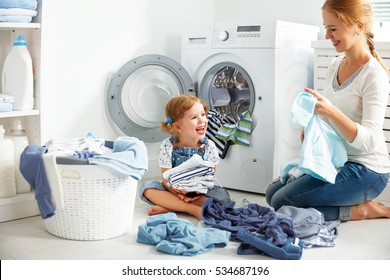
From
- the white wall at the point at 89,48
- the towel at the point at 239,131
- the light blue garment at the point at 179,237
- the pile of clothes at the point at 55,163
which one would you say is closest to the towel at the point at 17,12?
the white wall at the point at 89,48

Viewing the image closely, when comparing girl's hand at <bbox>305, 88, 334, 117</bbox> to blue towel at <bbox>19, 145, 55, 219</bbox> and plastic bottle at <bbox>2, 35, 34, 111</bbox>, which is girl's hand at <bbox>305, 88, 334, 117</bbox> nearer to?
blue towel at <bbox>19, 145, 55, 219</bbox>

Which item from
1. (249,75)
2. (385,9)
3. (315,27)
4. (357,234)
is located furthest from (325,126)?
(385,9)

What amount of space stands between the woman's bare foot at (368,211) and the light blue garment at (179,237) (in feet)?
2.30

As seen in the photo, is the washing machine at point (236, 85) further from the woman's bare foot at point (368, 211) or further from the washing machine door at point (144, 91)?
the woman's bare foot at point (368, 211)

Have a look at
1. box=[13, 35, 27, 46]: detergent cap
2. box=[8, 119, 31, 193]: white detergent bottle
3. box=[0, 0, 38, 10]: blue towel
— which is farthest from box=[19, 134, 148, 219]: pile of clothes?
box=[0, 0, 38, 10]: blue towel

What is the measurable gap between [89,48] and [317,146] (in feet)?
4.68

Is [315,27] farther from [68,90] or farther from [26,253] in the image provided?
[26,253]

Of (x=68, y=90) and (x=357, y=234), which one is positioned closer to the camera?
(x=357, y=234)

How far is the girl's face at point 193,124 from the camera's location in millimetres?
3041

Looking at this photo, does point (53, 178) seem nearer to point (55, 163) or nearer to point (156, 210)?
point (55, 163)

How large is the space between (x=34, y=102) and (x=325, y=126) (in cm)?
133

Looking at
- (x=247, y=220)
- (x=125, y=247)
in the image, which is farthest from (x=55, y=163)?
(x=247, y=220)

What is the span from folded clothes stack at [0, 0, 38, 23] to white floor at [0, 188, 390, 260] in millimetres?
903

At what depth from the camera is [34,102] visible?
290 centimetres
